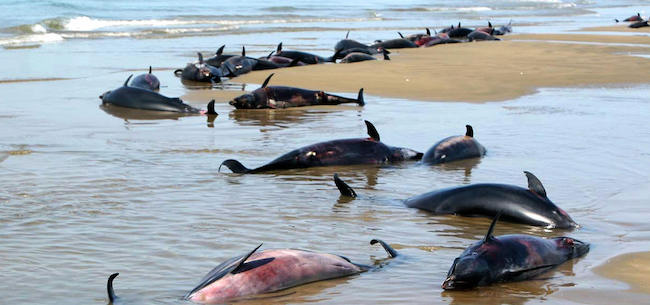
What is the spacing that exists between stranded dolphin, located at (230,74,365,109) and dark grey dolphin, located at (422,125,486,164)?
Answer: 365cm

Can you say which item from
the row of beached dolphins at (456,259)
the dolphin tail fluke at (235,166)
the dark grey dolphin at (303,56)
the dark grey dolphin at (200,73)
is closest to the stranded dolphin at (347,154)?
the row of beached dolphins at (456,259)

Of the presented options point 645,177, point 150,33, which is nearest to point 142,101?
point 645,177

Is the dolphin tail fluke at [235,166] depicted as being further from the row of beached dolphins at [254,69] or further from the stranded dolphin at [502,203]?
the row of beached dolphins at [254,69]

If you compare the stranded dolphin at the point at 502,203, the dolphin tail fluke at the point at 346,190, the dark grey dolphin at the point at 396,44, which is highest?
the stranded dolphin at the point at 502,203

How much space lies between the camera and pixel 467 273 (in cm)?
441

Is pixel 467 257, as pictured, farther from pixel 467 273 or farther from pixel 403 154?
pixel 403 154

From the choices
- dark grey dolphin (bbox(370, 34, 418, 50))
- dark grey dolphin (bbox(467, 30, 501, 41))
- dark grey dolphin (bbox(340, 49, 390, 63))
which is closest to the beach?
dark grey dolphin (bbox(340, 49, 390, 63))

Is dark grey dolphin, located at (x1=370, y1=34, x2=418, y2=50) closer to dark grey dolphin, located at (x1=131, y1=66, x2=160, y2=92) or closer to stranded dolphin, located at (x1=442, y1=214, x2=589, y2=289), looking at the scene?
dark grey dolphin, located at (x1=131, y1=66, x2=160, y2=92)

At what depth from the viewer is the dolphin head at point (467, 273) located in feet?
14.5

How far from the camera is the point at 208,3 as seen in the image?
44.7m

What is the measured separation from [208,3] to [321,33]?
16.7 metres

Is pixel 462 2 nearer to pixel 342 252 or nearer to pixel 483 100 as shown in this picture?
pixel 483 100

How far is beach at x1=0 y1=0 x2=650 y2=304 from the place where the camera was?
469 cm

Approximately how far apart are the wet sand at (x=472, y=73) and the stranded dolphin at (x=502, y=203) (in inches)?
247
